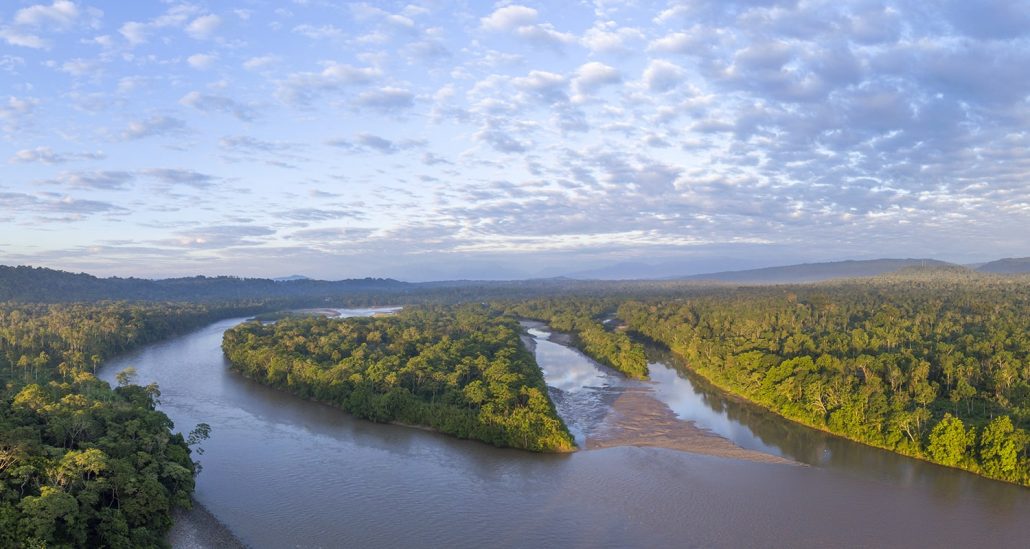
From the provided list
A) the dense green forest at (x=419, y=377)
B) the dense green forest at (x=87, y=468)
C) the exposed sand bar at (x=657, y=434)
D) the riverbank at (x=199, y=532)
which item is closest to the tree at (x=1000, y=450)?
the exposed sand bar at (x=657, y=434)

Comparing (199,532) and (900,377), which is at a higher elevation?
(900,377)

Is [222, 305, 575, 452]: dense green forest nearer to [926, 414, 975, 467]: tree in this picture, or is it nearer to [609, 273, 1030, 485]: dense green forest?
[609, 273, 1030, 485]: dense green forest

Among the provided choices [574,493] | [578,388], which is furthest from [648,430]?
[578,388]

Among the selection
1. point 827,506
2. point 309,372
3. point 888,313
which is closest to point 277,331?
point 309,372

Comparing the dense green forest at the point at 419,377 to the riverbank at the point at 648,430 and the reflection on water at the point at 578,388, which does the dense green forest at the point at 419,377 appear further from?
the riverbank at the point at 648,430

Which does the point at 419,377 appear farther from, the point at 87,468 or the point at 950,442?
the point at 950,442

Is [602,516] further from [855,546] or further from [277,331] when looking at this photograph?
[277,331]

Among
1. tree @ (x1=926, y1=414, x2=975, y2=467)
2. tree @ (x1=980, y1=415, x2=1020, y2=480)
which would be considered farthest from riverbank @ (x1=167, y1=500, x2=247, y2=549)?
tree @ (x1=980, y1=415, x2=1020, y2=480)
